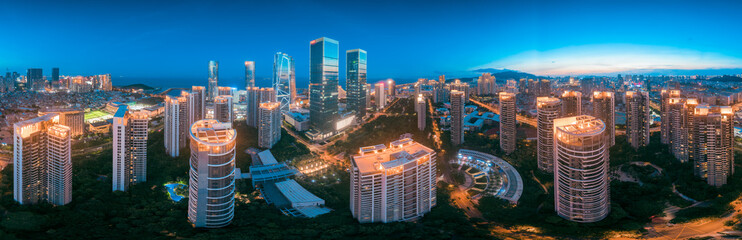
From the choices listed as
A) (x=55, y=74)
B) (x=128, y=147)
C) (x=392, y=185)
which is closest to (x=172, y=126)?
(x=128, y=147)

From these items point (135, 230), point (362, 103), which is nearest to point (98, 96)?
point (362, 103)

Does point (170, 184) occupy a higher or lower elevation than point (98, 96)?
lower

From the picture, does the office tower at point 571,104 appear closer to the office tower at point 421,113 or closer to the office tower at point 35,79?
the office tower at point 421,113

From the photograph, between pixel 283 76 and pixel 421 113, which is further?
pixel 283 76

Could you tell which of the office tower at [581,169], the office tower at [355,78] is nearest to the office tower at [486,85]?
the office tower at [355,78]

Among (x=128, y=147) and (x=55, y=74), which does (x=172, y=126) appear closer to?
(x=128, y=147)

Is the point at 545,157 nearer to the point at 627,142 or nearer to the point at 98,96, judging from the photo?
the point at 627,142
